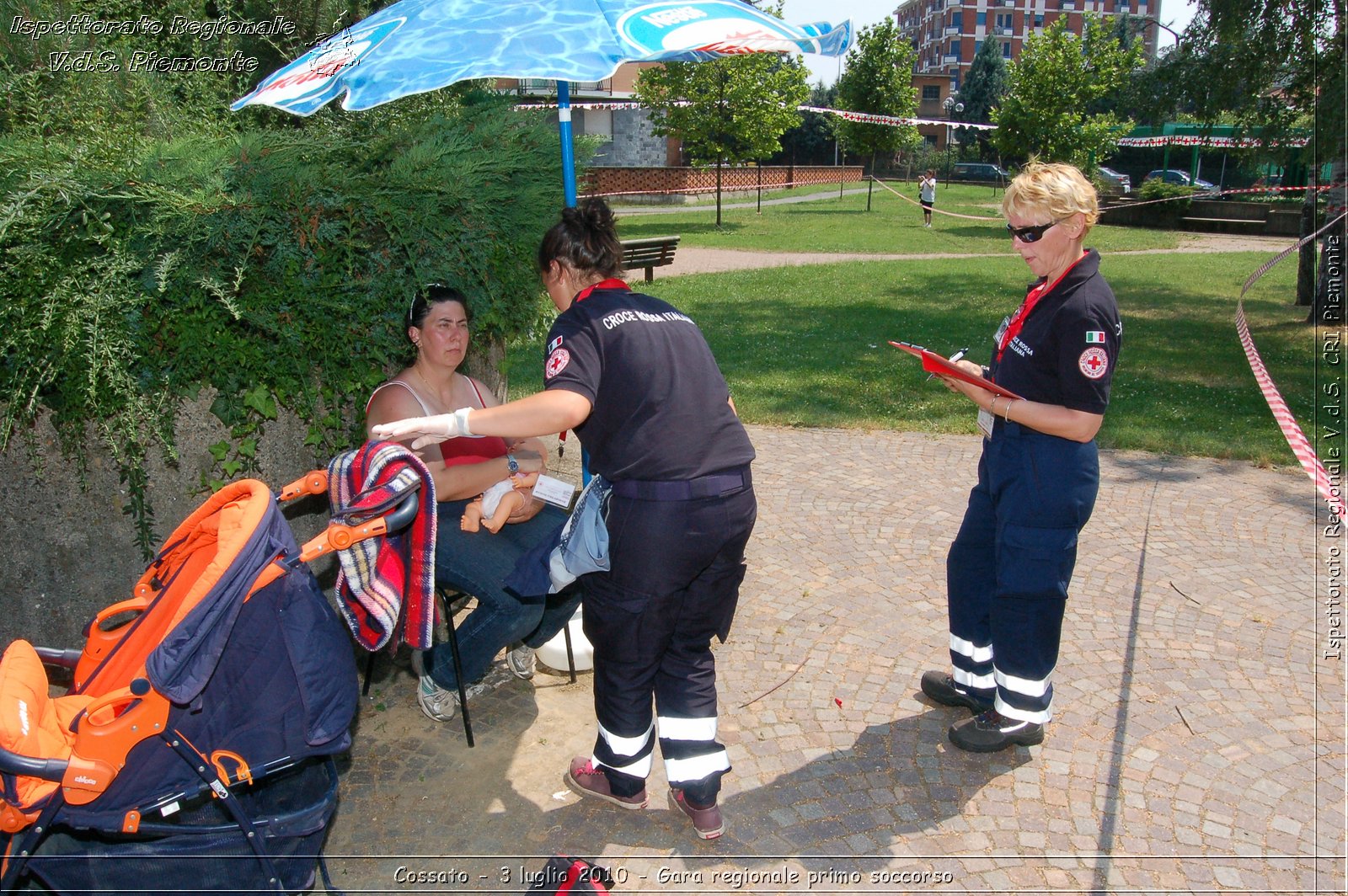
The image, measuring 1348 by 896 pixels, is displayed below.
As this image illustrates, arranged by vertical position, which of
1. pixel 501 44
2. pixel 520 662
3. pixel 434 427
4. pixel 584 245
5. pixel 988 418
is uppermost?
pixel 501 44

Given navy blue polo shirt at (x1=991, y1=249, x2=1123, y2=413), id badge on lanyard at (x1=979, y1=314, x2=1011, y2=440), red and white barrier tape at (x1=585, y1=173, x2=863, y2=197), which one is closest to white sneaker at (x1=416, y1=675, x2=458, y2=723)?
id badge on lanyard at (x1=979, y1=314, x2=1011, y2=440)

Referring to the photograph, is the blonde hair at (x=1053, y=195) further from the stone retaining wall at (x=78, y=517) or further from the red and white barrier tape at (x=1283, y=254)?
the red and white barrier tape at (x=1283, y=254)

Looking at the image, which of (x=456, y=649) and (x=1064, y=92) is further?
(x=1064, y=92)

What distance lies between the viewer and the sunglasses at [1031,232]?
317 cm

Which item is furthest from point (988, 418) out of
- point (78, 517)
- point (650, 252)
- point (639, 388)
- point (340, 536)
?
point (650, 252)

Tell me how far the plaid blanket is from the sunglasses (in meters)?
2.05

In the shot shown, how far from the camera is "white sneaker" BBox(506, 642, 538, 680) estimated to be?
13.6 ft

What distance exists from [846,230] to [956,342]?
51.5 ft

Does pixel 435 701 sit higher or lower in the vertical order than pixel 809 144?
lower

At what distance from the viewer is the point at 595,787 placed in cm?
334

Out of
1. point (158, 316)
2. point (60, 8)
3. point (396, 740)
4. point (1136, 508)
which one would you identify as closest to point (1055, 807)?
point (396, 740)

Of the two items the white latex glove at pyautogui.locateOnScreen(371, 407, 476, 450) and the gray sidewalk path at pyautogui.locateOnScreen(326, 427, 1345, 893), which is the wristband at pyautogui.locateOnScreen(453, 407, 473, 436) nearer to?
the white latex glove at pyautogui.locateOnScreen(371, 407, 476, 450)

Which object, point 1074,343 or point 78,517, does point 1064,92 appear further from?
point 78,517

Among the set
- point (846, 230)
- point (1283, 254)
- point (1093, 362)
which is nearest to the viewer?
point (1093, 362)
